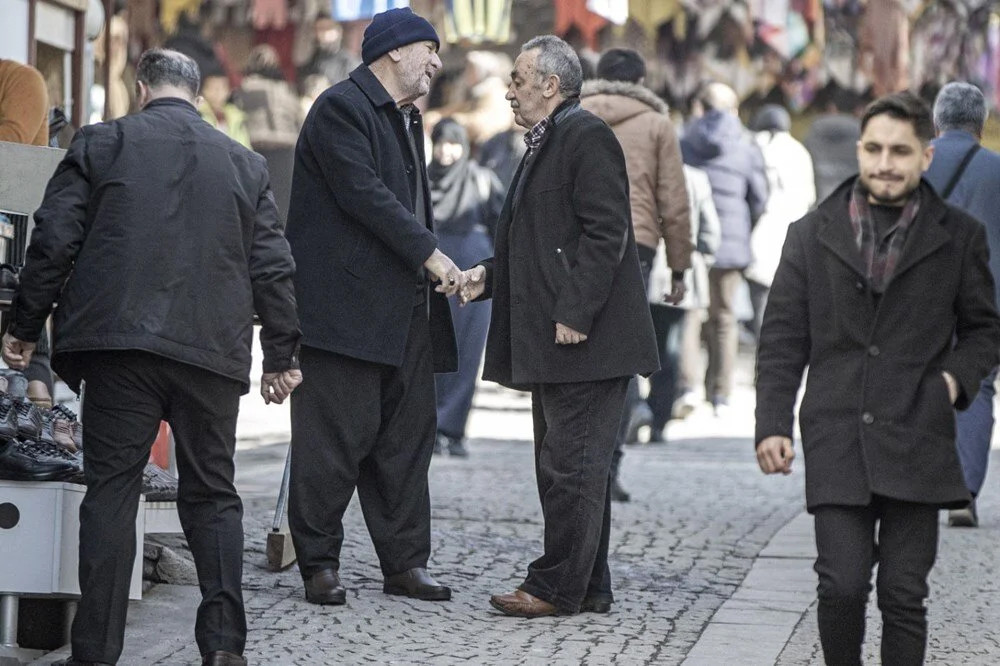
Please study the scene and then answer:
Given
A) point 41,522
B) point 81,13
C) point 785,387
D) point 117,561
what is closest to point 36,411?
point 41,522

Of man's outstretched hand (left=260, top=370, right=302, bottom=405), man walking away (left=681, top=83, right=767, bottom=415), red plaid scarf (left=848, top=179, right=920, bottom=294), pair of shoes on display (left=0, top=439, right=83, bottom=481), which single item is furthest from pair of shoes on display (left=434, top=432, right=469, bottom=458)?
red plaid scarf (left=848, top=179, right=920, bottom=294)

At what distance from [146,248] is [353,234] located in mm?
1393

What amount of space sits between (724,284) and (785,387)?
→ 9.51m

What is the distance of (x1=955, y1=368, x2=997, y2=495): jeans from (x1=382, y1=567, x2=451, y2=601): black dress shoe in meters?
3.01

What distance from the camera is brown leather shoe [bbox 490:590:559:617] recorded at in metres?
6.60

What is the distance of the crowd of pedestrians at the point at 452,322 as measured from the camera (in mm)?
4949

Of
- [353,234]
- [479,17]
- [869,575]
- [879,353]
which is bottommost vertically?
[869,575]

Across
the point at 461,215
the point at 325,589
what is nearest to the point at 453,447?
the point at 461,215

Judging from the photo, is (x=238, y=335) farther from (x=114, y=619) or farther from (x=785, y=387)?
(x=785, y=387)

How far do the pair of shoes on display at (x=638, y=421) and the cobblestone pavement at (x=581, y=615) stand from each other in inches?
52.7

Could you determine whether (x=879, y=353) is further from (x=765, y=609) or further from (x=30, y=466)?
(x=30, y=466)

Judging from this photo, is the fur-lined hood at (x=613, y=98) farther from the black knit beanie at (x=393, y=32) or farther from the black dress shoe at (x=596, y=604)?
the black dress shoe at (x=596, y=604)

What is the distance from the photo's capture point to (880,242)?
16.4 ft

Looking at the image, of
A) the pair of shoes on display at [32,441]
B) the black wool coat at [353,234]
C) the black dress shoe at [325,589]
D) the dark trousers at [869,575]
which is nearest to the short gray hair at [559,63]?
the black wool coat at [353,234]
